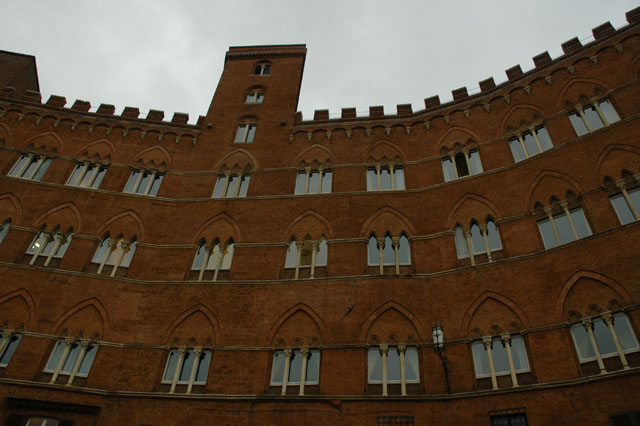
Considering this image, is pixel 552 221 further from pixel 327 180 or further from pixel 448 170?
pixel 327 180

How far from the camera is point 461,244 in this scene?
56.9ft

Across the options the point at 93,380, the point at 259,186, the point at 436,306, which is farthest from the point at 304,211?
the point at 93,380

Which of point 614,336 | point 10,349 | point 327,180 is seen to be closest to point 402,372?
point 614,336

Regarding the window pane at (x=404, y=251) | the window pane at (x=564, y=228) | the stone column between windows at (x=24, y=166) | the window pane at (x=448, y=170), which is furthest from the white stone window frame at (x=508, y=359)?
the stone column between windows at (x=24, y=166)

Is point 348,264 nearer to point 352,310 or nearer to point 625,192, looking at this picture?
point 352,310

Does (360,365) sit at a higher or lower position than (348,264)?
lower

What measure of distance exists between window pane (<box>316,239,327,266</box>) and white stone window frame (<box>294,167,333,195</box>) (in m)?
2.85

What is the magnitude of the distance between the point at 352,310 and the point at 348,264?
6.72 feet

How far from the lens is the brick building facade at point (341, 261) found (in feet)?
46.1

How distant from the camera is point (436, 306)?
634 inches

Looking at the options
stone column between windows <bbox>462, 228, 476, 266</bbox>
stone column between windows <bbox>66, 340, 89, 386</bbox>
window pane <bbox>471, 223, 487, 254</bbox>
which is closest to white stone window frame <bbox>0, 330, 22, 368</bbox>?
stone column between windows <bbox>66, 340, 89, 386</bbox>

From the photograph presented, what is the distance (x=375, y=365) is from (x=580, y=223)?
8726 mm

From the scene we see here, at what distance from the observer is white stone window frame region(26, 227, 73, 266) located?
18.7 m

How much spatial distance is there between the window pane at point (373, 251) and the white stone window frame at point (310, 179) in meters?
3.47
